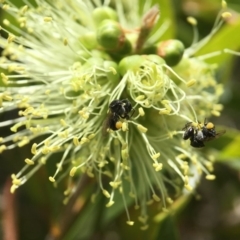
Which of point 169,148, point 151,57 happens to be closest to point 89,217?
point 169,148

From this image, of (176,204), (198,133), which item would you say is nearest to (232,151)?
(176,204)

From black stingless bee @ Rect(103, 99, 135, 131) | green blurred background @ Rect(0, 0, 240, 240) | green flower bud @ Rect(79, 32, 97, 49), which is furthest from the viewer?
green blurred background @ Rect(0, 0, 240, 240)

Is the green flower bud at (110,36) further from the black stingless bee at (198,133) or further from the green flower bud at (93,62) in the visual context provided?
the black stingless bee at (198,133)

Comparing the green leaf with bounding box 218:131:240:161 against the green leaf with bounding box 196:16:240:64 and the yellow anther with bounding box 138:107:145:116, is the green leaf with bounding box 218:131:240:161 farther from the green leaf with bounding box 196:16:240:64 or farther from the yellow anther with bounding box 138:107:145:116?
the yellow anther with bounding box 138:107:145:116

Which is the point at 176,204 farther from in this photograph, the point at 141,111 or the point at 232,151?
the point at 141,111

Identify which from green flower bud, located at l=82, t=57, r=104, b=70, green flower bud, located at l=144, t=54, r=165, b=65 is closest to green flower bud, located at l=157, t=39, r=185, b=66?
green flower bud, located at l=144, t=54, r=165, b=65

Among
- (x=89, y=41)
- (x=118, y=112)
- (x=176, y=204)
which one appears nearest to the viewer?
(x=118, y=112)
